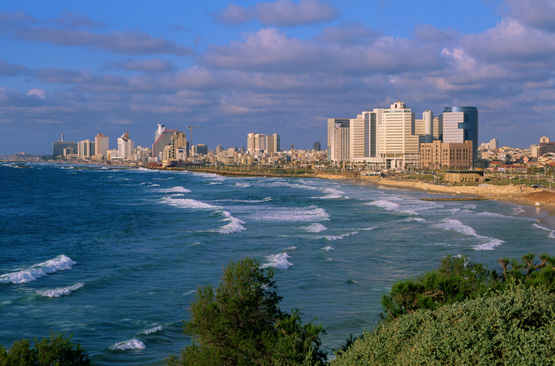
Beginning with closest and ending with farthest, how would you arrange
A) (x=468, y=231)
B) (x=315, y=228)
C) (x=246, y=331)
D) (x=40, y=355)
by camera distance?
(x=40, y=355)
(x=246, y=331)
(x=468, y=231)
(x=315, y=228)

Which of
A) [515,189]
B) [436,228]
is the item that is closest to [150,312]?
[436,228]

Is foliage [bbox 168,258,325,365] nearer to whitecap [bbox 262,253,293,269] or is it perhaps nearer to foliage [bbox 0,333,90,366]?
foliage [bbox 0,333,90,366]

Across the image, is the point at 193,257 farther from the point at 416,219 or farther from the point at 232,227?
the point at 416,219

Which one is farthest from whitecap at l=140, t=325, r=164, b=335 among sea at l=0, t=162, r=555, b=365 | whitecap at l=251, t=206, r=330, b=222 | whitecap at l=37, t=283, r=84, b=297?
whitecap at l=251, t=206, r=330, b=222

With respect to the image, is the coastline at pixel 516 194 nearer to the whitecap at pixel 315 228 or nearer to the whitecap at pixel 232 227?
the whitecap at pixel 315 228

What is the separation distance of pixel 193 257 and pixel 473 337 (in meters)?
30.3

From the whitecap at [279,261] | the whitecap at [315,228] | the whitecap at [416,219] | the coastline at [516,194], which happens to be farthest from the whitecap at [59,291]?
the coastline at [516,194]

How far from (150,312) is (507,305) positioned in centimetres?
1818

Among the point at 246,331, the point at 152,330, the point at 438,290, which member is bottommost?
the point at 152,330

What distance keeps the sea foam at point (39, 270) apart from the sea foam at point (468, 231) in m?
29.7

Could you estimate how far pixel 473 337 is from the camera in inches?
458

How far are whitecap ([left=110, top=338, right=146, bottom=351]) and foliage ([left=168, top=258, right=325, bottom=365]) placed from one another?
5045mm

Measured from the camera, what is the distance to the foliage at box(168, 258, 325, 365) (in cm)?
1598

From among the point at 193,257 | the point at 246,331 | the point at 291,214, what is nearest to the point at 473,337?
the point at 246,331
